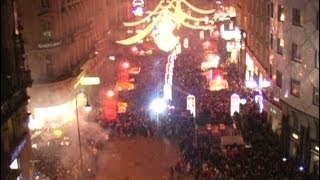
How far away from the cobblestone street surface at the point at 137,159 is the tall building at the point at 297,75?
28.2ft

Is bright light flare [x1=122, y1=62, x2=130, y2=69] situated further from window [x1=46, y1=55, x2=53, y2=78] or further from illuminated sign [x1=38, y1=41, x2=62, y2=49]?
window [x1=46, y1=55, x2=53, y2=78]

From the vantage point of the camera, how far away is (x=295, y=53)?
38031 mm

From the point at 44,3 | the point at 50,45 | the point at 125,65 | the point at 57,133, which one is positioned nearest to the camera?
the point at 57,133

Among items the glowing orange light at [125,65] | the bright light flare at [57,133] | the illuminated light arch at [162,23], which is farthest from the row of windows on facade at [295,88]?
the glowing orange light at [125,65]

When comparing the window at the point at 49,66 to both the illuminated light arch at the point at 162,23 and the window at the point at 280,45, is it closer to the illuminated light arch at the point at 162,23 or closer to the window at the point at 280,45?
the illuminated light arch at the point at 162,23

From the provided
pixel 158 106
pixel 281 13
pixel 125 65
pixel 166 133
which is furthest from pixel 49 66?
pixel 281 13

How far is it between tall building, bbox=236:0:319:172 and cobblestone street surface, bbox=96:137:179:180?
8599mm

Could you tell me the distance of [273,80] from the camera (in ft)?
145

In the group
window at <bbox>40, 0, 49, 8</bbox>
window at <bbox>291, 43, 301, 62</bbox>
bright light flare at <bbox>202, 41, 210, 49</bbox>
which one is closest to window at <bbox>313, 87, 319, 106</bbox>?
window at <bbox>291, 43, 301, 62</bbox>

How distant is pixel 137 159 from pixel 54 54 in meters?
15.7

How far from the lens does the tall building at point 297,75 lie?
1353 inches

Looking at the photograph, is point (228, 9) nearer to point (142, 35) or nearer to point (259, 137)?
point (142, 35)

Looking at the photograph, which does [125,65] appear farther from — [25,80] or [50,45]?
[25,80]

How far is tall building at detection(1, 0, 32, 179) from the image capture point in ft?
106
